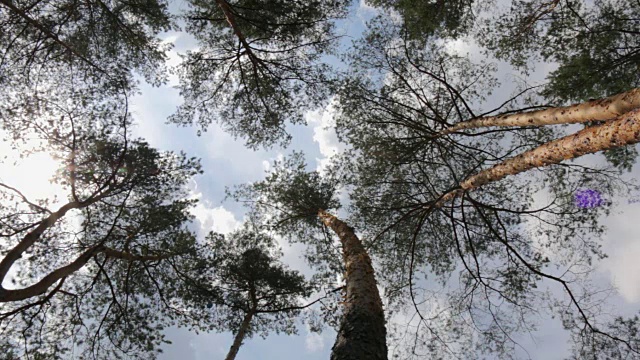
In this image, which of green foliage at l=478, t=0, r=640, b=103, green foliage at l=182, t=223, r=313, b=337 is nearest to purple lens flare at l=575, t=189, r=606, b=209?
green foliage at l=478, t=0, r=640, b=103

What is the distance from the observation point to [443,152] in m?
7.70

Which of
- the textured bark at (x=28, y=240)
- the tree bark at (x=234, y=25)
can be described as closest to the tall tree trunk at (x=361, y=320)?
the textured bark at (x=28, y=240)

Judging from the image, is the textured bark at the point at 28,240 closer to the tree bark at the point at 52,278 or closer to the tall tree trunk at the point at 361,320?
the tree bark at the point at 52,278

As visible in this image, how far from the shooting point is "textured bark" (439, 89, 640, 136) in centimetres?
297

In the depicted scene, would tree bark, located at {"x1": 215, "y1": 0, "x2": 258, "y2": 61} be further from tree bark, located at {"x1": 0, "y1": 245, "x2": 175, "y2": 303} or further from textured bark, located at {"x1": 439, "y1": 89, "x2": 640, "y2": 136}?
textured bark, located at {"x1": 439, "y1": 89, "x2": 640, "y2": 136}

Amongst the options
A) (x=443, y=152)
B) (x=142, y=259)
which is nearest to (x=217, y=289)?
(x=142, y=259)

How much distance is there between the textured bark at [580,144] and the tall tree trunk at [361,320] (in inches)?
89.9

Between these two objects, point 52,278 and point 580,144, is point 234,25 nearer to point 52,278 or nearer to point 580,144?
point 52,278

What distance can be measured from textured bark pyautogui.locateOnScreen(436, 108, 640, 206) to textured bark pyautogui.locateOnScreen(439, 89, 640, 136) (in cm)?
10

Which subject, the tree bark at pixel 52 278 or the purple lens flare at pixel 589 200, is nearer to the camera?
the tree bark at pixel 52 278

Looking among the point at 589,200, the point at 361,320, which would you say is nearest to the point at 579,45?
the point at 589,200

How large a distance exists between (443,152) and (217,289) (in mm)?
6594

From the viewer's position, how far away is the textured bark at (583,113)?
2971 mm

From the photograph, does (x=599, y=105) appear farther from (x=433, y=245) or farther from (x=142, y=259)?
(x=142, y=259)
